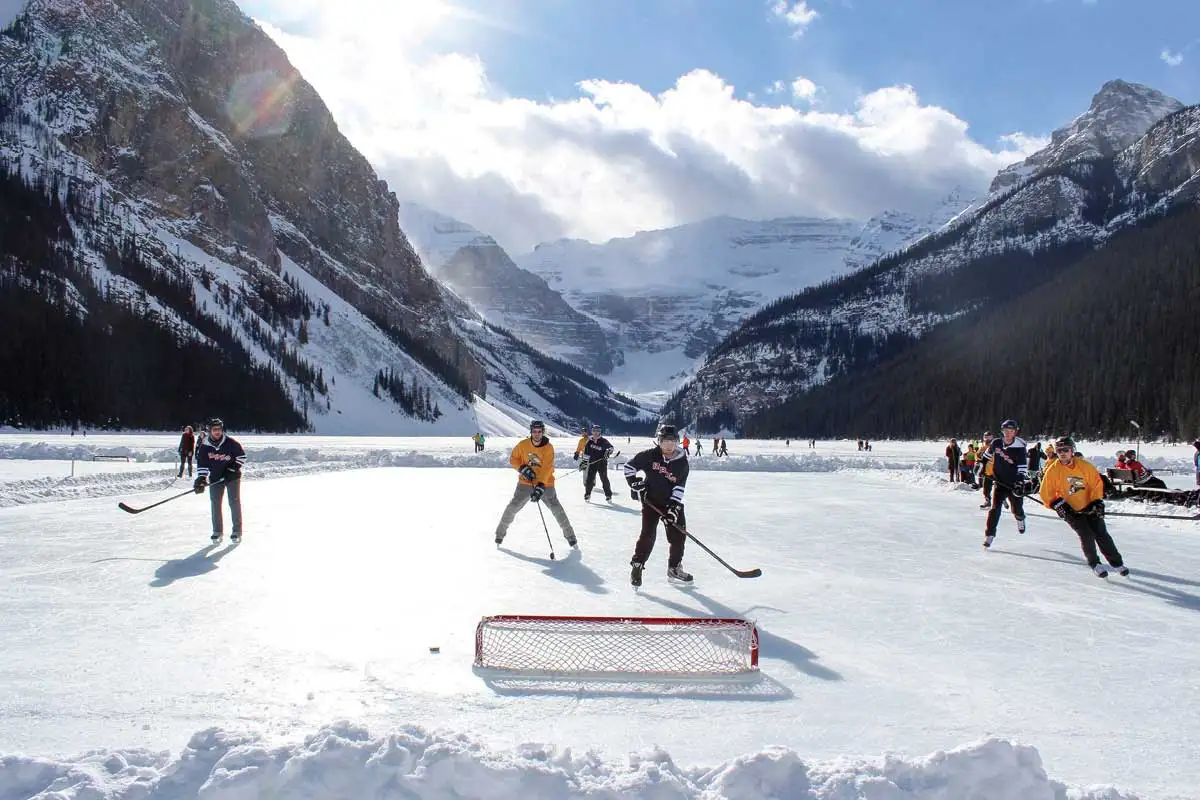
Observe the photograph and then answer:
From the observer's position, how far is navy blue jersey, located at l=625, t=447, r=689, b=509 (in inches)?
355

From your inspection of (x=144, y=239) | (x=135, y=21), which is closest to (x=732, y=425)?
(x=144, y=239)

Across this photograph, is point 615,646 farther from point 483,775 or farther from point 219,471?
point 219,471

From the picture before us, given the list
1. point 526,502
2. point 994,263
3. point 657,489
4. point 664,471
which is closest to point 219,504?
point 526,502

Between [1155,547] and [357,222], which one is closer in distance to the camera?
[1155,547]

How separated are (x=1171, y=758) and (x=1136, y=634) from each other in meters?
3.28

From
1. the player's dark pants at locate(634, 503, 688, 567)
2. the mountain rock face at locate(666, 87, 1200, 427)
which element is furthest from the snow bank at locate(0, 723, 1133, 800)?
the mountain rock face at locate(666, 87, 1200, 427)

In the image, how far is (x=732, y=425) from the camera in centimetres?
19600

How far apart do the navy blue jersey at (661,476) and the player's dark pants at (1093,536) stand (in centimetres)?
535

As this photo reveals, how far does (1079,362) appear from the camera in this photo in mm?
90500

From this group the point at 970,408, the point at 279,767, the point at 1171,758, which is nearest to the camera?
the point at 279,767

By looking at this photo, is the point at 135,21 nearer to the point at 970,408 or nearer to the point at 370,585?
the point at 970,408

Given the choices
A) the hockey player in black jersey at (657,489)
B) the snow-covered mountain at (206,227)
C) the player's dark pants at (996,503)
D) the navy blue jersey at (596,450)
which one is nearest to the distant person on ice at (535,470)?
the hockey player in black jersey at (657,489)

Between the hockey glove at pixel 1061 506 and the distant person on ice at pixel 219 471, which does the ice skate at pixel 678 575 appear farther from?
the distant person on ice at pixel 219 471

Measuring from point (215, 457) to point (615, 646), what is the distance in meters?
7.86
